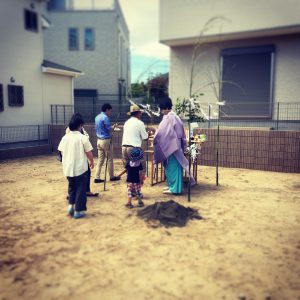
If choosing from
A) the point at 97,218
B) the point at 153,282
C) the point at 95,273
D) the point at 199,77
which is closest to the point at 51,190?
the point at 97,218

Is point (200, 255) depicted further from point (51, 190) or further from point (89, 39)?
point (89, 39)

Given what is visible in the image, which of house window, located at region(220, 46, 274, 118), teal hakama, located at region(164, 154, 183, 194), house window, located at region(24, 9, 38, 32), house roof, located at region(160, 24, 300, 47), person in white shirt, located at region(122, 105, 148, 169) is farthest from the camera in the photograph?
house window, located at region(24, 9, 38, 32)

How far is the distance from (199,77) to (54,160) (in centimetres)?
615

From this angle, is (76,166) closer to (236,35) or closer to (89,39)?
(236,35)

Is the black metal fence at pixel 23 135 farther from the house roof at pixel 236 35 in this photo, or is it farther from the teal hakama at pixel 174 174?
the teal hakama at pixel 174 174

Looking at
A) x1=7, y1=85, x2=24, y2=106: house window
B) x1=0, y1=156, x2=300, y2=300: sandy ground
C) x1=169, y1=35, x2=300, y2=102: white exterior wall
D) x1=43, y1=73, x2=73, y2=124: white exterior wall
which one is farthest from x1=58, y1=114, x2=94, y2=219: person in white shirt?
x1=43, y1=73, x2=73, y2=124: white exterior wall

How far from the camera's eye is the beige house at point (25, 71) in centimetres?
1295

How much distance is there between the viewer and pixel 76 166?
5324 millimetres

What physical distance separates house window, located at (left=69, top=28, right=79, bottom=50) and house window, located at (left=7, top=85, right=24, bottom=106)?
862 cm

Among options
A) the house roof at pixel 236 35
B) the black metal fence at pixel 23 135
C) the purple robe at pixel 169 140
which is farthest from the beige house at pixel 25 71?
the purple robe at pixel 169 140

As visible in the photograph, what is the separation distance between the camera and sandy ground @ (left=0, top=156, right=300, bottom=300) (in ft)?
10.6

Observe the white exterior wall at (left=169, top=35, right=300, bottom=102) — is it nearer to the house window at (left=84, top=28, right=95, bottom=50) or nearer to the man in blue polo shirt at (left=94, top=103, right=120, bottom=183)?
the man in blue polo shirt at (left=94, top=103, right=120, bottom=183)

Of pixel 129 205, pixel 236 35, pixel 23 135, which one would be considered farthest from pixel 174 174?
pixel 23 135

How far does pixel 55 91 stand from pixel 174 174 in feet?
34.1
